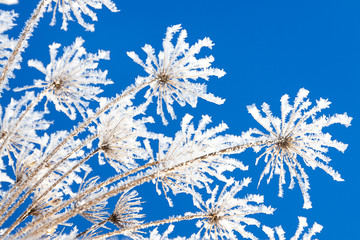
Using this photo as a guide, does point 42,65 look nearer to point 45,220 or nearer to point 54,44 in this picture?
point 54,44

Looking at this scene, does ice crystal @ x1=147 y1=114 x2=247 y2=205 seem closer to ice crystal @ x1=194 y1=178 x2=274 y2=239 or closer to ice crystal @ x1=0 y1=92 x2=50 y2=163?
ice crystal @ x1=194 y1=178 x2=274 y2=239

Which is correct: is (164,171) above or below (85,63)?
below

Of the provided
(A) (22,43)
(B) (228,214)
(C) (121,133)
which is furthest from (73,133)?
(B) (228,214)

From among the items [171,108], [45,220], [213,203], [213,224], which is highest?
[171,108]


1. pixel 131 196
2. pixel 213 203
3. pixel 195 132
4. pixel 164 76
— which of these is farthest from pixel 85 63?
pixel 213 203

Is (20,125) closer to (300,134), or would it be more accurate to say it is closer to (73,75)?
(73,75)

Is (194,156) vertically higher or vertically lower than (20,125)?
lower
